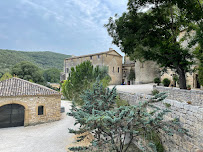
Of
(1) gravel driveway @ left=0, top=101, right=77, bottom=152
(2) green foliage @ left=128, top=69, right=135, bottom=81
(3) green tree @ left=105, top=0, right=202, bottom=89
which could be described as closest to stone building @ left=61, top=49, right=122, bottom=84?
(2) green foliage @ left=128, top=69, right=135, bottom=81

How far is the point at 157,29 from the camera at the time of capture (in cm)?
1246

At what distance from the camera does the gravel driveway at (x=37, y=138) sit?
809 cm

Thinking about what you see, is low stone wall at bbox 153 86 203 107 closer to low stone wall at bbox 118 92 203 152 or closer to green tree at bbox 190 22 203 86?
green tree at bbox 190 22 203 86

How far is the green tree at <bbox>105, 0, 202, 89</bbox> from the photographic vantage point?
11.5 m

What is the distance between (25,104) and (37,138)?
12.7 feet

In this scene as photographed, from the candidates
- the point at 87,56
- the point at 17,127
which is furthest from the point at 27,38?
the point at 17,127

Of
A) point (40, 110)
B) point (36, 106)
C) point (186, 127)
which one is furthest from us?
point (40, 110)

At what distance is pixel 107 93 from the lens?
25.4 ft

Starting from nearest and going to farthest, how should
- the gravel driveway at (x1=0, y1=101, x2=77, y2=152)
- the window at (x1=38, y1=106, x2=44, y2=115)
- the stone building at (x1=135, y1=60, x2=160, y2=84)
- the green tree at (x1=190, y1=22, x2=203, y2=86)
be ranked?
the gravel driveway at (x1=0, y1=101, x2=77, y2=152), the green tree at (x1=190, y1=22, x2=203, y2=86), the window at (x1=38, y1=106, x2=44, y2=115), the stone building at (x1=135, y1=60, x2=160, y2=84)

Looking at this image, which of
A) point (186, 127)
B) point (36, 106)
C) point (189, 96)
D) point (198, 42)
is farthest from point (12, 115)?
point (198, 42)

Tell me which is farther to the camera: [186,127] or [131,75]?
[131,75]

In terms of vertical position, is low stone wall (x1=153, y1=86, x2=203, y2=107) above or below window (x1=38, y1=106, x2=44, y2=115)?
above

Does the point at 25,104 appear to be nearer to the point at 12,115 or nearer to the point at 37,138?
the point at 12,115

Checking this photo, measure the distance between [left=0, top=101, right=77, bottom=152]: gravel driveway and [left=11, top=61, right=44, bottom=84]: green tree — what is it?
95.1 feet
